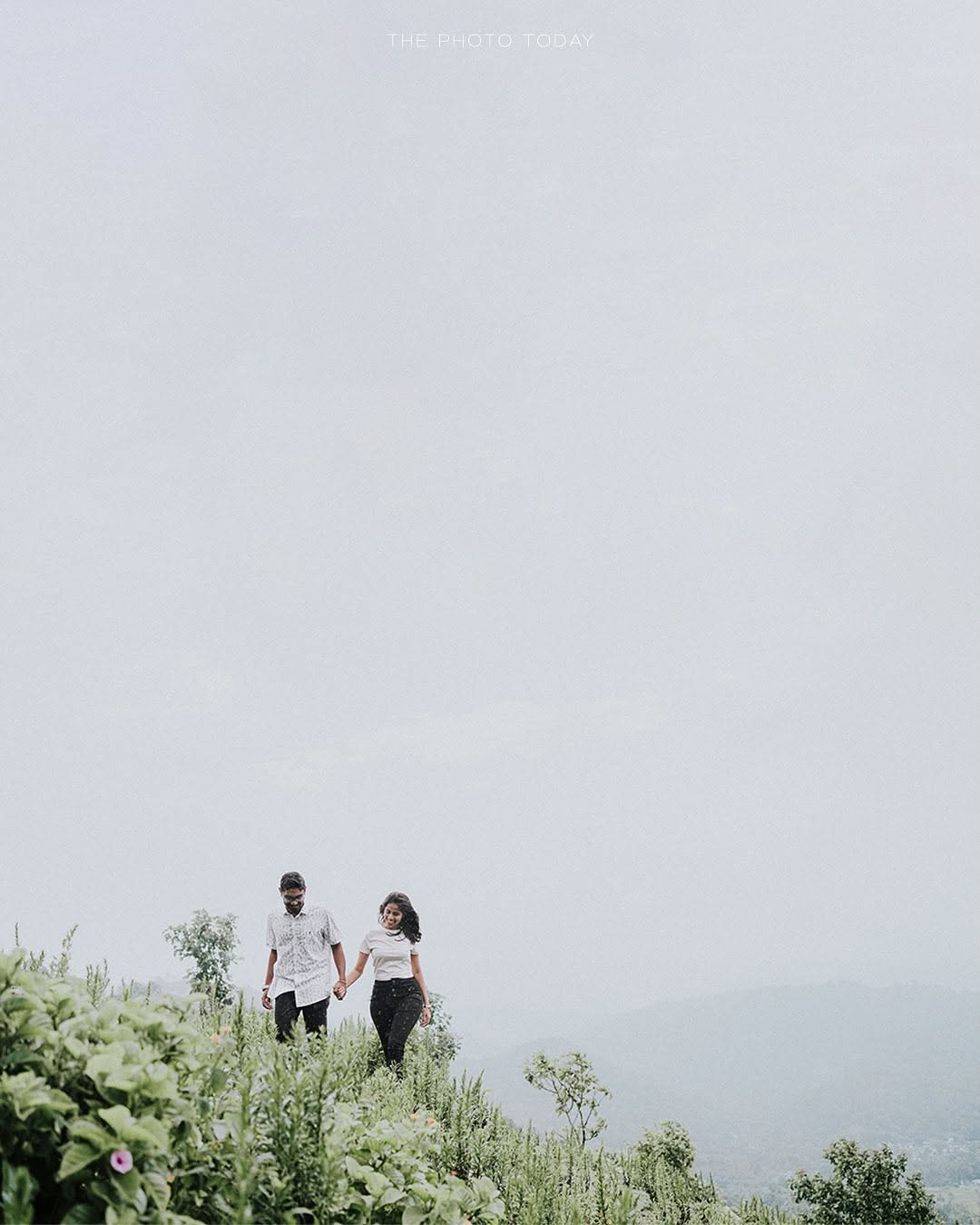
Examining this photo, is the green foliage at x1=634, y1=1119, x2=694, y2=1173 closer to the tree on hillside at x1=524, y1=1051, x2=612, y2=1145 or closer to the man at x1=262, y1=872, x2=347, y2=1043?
the tree on hillside at x1=524, y1=1051, x2=612, y2=1145

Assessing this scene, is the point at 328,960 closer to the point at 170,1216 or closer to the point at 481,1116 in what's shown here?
the point at 481,1116

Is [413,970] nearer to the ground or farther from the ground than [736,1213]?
farther from the ground

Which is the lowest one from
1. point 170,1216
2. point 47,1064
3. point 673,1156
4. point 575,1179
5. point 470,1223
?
point 673,1156

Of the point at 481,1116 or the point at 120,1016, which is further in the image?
the point at 481,1116

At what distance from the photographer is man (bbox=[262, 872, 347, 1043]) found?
7.55 metres

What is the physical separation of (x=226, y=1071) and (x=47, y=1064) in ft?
2.80

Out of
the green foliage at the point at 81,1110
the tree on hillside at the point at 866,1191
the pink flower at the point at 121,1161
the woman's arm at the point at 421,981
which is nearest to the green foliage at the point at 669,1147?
the tree on hillside at the point at 866,1191

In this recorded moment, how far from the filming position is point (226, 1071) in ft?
10.5

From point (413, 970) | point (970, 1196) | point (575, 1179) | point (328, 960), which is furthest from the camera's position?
point (970, 1196)

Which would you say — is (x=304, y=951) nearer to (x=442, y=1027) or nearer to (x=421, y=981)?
(x=421, y=981)

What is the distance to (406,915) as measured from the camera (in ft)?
27.9

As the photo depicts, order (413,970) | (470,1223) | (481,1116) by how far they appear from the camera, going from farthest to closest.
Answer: (413,970), (481,1116), (470,1223)

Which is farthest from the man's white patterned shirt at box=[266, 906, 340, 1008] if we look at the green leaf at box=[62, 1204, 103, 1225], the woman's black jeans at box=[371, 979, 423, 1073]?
the green leaf at box=[62, 1204, 103, 1225]

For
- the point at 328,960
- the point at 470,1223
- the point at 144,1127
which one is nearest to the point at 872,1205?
the point at 328,960
